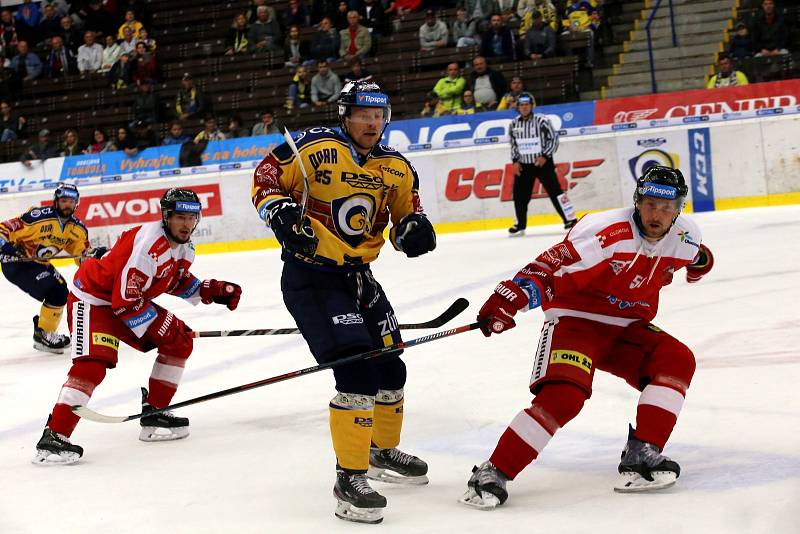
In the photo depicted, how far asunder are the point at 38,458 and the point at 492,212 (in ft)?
26.7

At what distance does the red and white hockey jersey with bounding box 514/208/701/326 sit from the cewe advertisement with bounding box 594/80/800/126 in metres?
8.16

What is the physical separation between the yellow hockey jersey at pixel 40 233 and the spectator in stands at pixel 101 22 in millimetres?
10978

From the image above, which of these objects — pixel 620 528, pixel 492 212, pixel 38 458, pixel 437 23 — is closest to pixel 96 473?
pixel 38 458

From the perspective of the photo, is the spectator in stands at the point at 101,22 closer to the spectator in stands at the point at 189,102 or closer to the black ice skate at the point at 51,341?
the spectator in stands at the point at 189,102

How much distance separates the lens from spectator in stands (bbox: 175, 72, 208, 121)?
1514 cm

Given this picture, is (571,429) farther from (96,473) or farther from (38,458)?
(38,458)

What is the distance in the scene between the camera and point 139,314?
4590 millimetres

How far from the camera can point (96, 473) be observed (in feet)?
13.7

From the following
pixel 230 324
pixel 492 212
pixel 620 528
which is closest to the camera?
pixel 620 528

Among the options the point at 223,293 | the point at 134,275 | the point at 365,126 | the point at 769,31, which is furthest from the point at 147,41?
the point at 365,126

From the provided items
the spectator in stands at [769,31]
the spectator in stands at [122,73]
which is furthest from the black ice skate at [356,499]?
the spectator in stands at [122,73]

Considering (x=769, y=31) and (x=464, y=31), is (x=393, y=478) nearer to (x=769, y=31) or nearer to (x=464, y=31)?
(x=769, y=31)

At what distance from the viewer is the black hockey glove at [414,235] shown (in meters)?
3.54

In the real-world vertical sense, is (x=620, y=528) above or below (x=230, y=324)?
above
